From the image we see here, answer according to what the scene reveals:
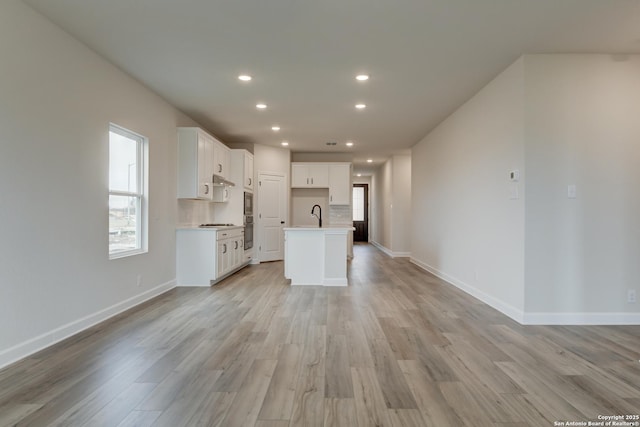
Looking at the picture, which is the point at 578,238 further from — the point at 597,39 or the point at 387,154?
the point at 387,154

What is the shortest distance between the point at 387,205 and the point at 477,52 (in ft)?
21.8

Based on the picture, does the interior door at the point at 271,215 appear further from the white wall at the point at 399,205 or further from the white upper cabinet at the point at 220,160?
the white wall at the point at 399,205

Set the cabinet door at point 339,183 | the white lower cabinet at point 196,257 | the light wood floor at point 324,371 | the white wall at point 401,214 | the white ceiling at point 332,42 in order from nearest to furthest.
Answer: the light wood floor at point 324,371 → the white ceiling at point 332,42 → the white lower cabinet at point 196,257 → the cabinet door at point 339,183 → the white wall at point 401,214

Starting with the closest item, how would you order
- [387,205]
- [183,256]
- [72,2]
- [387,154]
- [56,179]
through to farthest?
[72,2], [56,179], [183,256], [387,154], [387,205]

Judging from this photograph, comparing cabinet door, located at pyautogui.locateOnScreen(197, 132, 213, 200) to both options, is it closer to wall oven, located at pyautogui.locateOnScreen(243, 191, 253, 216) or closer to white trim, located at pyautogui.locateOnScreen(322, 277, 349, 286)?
wall oven, located at pyautogui.locateOnScreen(243, 191, 253, 216)

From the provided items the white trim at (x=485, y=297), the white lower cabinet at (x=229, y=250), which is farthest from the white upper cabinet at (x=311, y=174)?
the white trim at (x=485, y=297)

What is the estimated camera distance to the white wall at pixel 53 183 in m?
2.39

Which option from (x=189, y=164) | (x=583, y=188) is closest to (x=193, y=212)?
(x=189, y=164)

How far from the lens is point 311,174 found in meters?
8.09

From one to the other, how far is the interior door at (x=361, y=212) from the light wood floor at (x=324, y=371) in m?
9.91

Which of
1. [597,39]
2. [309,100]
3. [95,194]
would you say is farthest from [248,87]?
[597,39]

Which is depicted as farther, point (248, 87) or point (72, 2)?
point (248, 87)

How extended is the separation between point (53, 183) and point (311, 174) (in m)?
5.75

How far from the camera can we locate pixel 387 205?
32.0 ft
